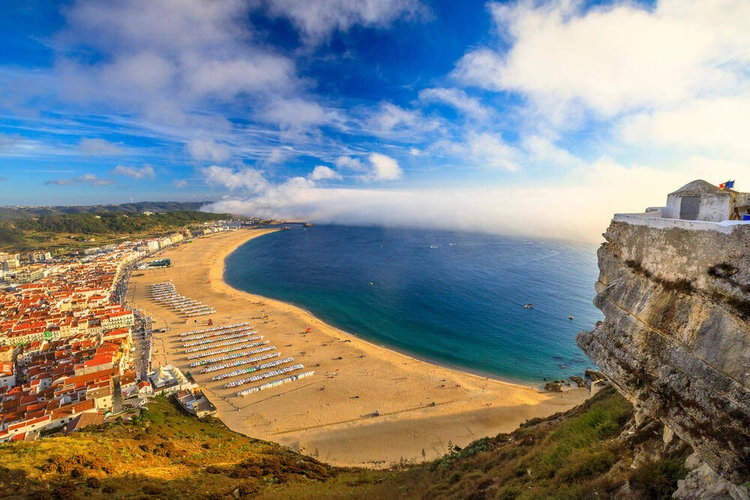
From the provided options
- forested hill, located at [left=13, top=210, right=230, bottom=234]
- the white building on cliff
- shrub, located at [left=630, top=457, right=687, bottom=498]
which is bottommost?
shrub, located at [left=630, top=457, right=687, bottom=498]

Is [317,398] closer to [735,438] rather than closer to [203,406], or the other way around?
[203,406]

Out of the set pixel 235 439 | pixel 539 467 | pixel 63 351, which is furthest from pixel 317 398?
pixel 63 351

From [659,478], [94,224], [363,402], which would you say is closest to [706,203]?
[659,478]

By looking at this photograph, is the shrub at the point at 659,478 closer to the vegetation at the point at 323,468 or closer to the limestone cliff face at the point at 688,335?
the vegetation at the point at 323,468

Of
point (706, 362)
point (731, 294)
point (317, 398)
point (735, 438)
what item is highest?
point (731, 294)

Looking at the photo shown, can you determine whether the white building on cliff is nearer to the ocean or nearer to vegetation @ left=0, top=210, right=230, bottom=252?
the ocean

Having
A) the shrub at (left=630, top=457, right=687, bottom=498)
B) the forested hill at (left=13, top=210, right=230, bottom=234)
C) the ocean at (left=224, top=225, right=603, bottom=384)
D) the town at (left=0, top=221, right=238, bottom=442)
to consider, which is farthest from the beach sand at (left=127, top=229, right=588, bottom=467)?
the forested hill at (left=13, top=210, right=230, bottom=234)

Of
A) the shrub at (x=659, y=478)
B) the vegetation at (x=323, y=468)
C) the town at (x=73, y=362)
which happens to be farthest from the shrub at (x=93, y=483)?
the shrub at (x=659, y=478)
